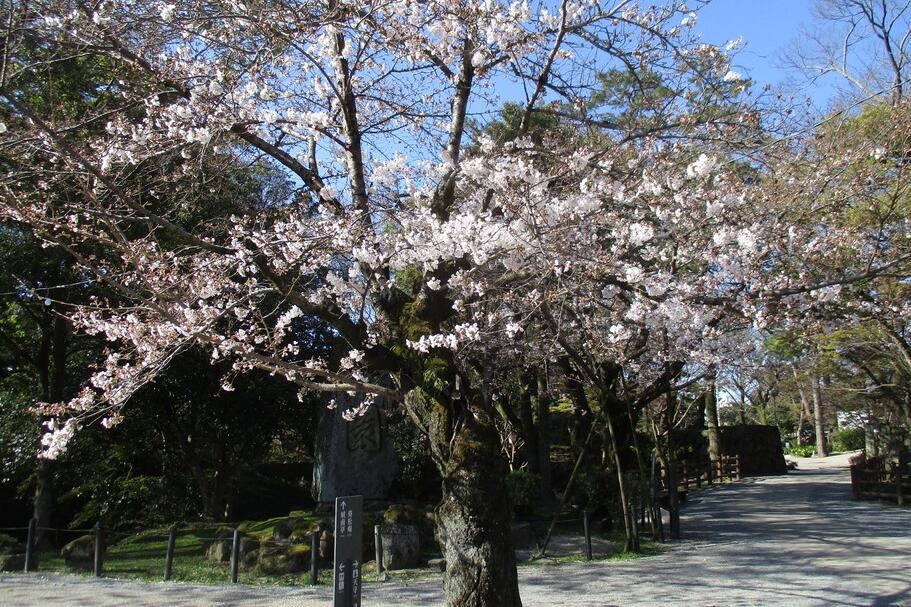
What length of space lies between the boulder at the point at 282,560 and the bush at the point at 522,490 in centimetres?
457

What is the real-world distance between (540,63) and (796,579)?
649 centimetres

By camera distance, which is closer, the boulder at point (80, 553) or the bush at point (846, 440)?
the boulder at point (80, 553)

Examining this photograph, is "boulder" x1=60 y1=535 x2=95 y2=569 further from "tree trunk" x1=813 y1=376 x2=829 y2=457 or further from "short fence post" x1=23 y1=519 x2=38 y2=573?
"tree trunk" x1=813 y1=376 x2=829 y2=457

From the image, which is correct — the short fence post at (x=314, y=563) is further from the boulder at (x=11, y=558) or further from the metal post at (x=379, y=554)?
the boulder at (x=11, y=558)

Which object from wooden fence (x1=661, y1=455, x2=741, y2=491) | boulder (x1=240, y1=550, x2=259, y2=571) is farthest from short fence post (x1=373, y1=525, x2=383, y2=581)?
wooden fence (x1=661, y1=455, x2=741, y2=491)

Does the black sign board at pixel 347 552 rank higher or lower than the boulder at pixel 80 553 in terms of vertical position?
→ higher

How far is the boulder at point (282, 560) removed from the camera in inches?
380

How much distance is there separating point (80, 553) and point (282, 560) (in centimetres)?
347

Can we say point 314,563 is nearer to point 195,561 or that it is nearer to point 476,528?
point 195,561

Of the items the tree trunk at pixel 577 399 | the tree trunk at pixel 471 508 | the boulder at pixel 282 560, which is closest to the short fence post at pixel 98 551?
the boulder at pixel 282 560

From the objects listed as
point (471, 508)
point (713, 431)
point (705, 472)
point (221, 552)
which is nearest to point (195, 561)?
point (221, 552)

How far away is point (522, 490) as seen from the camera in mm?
13344

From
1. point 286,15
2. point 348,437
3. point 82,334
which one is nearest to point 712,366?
point 348,437

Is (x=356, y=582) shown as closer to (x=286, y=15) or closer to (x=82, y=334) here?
(x=286, y=15)
